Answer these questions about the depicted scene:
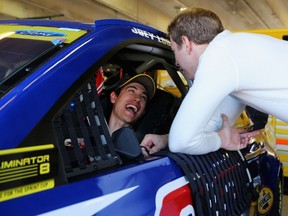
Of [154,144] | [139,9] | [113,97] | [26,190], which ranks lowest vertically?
[26,190]

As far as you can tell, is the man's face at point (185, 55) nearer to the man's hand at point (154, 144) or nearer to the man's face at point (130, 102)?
the man's hand at point (154, 144)

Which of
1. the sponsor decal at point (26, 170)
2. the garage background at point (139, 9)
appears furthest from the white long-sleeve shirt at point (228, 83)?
the garage background at point (139, 9)

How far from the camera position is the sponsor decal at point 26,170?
79 centimetres

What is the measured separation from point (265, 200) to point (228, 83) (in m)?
1.01

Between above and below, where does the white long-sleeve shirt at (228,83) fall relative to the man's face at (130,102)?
below

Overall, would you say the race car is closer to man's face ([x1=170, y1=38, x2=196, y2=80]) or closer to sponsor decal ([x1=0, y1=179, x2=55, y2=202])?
sponsor decal ([x1=0, y1=179, x2=55, y2=202])

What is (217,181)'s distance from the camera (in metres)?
1.52

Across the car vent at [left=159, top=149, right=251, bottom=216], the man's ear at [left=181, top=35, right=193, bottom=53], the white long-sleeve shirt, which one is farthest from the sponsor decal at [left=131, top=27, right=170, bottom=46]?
the car vent at [left=159, top=149, right=251, bottom=216]

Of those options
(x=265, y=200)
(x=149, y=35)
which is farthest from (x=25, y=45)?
(x=265, y=200)

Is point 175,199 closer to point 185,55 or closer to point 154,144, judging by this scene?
point 154,144

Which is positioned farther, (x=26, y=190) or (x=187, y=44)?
(x=187, y=44)

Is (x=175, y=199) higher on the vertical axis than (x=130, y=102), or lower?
lower

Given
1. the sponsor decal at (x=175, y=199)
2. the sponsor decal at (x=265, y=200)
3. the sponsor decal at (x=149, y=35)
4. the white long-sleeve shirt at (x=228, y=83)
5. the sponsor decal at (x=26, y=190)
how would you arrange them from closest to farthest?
the sponsor decal at (x=26, y=190), the sponsor decal at (x=175, y=199), the white long-sleeve shirt at (x=228, y=83), the sponsor decal at (x=149, y=35), the sponsor decal at (x=265, y=200)

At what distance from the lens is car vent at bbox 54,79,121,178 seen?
40.0 inches
